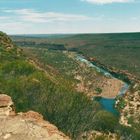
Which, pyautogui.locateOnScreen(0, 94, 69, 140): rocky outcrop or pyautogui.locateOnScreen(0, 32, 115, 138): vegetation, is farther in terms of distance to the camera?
pyautogui.locateOnScreen(0, 32, 115, 138): vegetation

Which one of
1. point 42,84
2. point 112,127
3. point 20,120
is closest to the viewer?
point 20,120

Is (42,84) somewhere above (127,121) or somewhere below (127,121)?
above

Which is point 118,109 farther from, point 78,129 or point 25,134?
point 25,134

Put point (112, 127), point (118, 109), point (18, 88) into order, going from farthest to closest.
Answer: point (118, 109) → point (112, 127) → point (18, 88)

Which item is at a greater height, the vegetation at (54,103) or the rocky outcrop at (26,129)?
the rocky outcrop at (26,129)

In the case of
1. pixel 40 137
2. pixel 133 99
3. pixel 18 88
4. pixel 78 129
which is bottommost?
pixel 133 99

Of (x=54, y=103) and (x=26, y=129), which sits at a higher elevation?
(x=26, y=129)

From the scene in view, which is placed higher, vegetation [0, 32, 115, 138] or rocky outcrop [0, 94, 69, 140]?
rocky outcrop [0, 94, 69, 140]

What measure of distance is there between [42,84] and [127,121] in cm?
5013

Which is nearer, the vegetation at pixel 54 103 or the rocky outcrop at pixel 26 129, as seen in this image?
the rocky outcrop at pixel 26 129

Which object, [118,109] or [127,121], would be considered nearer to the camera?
[127,121]

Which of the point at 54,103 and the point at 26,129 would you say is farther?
the point at 54,103

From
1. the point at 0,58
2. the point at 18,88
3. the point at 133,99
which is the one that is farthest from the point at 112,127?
the point at 133,99

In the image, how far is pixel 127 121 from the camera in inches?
4813
